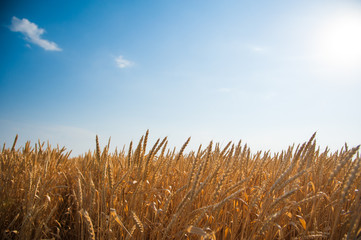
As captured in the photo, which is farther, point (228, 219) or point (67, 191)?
point (67, 191)

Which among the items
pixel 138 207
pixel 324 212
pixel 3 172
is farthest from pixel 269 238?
pixel 3 172

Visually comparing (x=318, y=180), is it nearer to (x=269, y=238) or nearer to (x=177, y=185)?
(x=269, y=238)

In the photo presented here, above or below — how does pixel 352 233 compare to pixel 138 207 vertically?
above

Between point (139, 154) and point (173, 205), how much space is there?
1.87 feet

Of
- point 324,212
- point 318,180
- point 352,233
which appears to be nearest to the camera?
point 352,233

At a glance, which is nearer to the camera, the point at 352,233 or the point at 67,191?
the point at 352,233

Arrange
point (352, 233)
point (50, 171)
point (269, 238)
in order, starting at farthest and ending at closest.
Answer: point (50, 171) → point (269, 238) → point (352, 233)

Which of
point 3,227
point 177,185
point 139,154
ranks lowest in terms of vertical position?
point 3,227

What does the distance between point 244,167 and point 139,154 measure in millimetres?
1000

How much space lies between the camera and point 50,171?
80.1 inches

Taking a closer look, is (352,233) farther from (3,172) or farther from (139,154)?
(3,172)

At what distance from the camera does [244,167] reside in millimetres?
1827

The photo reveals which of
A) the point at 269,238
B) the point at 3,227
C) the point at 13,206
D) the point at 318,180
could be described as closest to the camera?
the point at 269,238

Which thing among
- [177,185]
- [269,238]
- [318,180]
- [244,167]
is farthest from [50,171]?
[318,180]
